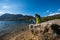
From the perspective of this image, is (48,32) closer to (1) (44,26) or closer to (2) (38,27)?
(1) (44,26)

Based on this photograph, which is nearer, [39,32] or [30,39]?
[39,32]

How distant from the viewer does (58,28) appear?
30.6ft

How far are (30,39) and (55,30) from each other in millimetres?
3005

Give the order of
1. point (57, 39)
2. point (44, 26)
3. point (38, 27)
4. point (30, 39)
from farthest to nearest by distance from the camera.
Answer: point (30, 39) → point (38, 27) → point (44, 26) → point (57, 39)

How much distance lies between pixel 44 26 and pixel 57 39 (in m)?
1.70

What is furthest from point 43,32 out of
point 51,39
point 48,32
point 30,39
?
point 30,39

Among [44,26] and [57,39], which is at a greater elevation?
[44,26]

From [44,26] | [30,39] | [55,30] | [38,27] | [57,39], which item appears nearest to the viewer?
[57,39]

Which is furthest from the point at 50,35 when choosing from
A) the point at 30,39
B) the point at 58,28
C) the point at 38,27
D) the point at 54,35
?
the point at 30,39

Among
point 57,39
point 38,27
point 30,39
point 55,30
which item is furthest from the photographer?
point 30,39

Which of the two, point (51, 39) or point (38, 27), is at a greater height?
point (38, 27)

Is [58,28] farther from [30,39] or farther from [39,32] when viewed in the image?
[30,39]

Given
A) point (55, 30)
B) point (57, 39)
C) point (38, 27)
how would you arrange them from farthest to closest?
point (38, 27), point (55, 30), point (57, 39)

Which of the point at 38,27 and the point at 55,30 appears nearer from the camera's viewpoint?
the point at 55,30
